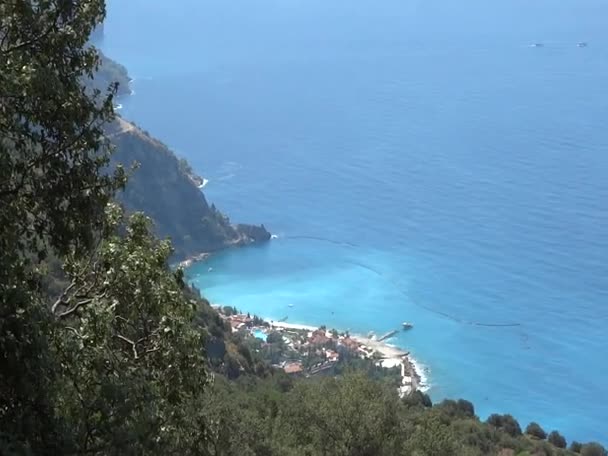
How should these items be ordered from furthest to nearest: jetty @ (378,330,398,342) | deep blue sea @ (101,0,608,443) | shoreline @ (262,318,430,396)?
jetty @ (378,330,398,342), deep blue sea @ (101,0,608,443), shoreline @ (262,318,430,396)

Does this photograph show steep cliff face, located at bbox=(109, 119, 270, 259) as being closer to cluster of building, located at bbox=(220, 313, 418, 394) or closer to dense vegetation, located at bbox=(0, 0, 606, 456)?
cluster of building, located at bbox=(220, 313, 418, 394)

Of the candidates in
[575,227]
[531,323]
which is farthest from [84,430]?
[575,227]

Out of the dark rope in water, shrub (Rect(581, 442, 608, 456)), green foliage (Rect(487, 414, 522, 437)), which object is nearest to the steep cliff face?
the dark rope in water

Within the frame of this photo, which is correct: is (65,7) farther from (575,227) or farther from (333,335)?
(575,227)

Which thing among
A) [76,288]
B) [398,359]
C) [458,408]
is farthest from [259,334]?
[76,288]

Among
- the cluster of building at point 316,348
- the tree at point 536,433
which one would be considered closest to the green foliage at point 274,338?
the cluster of building at point 316,348

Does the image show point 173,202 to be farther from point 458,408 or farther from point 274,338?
point 458,408

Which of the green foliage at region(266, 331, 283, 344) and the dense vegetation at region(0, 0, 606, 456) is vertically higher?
the green foliage at region(266, 331, 283, 344)
